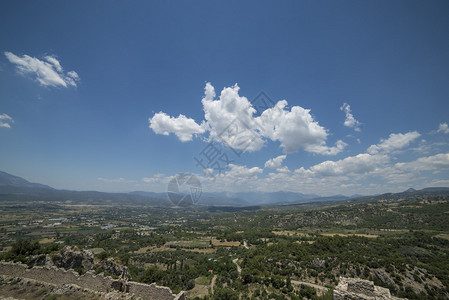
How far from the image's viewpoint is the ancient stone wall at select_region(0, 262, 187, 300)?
1024 cm

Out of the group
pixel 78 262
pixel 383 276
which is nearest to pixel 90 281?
pixel 78 262

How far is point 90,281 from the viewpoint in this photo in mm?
11070

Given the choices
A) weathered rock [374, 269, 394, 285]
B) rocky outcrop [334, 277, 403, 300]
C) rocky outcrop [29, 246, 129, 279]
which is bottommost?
weathered rock [374, 269, 394, 285]

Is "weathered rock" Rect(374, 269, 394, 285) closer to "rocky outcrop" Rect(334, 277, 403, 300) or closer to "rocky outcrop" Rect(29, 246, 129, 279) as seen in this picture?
"rocky outcrop" Rect(334, 277, 403, 300)

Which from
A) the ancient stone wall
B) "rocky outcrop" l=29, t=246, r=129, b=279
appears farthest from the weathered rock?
"rocky outcrop" l=29, t=246, r=129, b=279

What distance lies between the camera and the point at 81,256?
15.1m

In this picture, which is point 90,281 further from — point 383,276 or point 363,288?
point 383,276

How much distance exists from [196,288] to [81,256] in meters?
22.5

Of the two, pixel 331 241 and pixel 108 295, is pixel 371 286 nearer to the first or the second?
pixel 108 295

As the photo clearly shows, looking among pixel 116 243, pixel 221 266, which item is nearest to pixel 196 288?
pixel 221 266

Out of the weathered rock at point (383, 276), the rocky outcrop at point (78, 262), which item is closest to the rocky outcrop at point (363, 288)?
the rocky outcrop at point (78, 262)

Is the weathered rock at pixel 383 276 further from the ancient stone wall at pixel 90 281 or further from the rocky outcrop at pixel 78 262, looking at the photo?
the rocky outcrop at pixel 78 262

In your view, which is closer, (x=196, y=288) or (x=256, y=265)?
(x=196, y=288)

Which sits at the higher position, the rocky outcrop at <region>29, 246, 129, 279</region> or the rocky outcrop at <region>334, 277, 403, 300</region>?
the rocky outcrop at <region>334, 277, 403, 300</region>
